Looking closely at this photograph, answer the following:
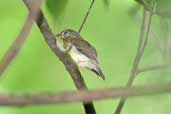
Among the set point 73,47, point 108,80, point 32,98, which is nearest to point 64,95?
point 32,98

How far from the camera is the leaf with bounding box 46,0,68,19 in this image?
973 millimetres

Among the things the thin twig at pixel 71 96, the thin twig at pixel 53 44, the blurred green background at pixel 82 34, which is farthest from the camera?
the blurred green background at pixel 82 34

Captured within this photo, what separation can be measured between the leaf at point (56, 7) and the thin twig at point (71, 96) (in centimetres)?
83

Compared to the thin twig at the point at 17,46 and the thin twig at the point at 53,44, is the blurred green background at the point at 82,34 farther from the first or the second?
the thin twig at the point at 17,46

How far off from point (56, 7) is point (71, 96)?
33.4 inches

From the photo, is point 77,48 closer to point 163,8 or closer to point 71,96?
point 163,8

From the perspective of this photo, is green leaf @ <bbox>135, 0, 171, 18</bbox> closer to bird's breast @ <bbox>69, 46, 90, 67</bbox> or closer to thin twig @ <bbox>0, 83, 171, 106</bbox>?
bird's breast @ <bbox>69, 46, 90, 67</bbox>

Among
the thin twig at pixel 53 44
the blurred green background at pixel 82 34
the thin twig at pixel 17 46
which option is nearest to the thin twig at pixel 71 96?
the thin twig at pixel 17 46

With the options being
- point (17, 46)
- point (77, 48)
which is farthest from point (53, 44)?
point (17, 46)

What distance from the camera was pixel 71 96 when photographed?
146 millimetres

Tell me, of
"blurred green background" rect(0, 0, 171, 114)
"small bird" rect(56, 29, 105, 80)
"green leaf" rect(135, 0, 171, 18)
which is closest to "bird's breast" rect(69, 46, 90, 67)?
"small bird" rect(56, 29, 105, 80)

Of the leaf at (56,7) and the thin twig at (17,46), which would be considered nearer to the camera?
the thin twig at (17,46)

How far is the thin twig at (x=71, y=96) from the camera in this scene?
0.14 m

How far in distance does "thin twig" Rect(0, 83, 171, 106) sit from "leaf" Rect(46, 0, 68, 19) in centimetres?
83
